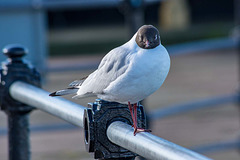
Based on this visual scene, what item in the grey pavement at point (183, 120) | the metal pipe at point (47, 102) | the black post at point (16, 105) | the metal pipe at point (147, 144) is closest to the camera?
the metal pipe at point (147, 144)

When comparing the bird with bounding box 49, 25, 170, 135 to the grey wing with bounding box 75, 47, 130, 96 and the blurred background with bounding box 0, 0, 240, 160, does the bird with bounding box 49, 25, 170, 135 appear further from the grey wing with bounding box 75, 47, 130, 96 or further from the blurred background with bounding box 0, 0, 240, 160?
the blurred background with bounding box 0, 0, 240, 160

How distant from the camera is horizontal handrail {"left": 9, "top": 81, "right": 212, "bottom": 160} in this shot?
1121mm

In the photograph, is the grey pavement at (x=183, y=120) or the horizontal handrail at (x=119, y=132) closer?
the horizontal handrail at (x=119, y=132)

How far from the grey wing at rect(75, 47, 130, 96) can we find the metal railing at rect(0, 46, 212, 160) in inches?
2.5

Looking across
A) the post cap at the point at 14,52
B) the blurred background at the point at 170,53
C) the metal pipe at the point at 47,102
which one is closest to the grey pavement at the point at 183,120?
the blurred background at the point at 170,53

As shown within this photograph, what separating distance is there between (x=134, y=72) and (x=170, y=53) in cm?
287

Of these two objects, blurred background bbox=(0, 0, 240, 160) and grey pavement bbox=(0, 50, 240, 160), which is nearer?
blurred background bbox=(0, 0, 240, 160)

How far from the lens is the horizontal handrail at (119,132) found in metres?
1.12

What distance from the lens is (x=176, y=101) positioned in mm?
7457

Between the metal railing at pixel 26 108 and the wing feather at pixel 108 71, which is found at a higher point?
the wing feather at pixel 108 71

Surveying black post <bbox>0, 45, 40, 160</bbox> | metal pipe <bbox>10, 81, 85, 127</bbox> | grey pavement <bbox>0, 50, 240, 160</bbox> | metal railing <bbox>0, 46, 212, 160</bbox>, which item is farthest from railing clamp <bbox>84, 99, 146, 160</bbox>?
grey pavement <bbox>0, 50, 240, 160</bbox>

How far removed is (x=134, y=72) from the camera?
1.40m

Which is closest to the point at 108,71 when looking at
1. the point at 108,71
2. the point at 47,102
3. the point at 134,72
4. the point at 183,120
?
the point at 108,71

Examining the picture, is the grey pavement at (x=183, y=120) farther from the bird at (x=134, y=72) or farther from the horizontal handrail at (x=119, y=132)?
the bird at (x=134, y=72)
